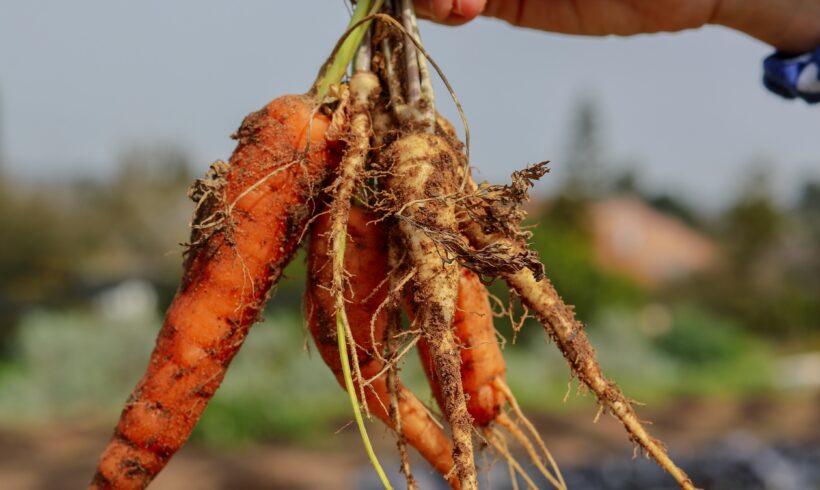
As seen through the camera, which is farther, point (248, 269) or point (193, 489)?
point (193, 489)

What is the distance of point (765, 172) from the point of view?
86.7 ft

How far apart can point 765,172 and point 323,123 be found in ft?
90.6

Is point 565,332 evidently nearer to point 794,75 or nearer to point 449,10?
point 449,10

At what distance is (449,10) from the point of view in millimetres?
1878

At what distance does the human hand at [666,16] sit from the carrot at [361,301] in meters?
0.91

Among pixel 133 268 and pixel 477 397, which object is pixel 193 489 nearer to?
pixel 477 397

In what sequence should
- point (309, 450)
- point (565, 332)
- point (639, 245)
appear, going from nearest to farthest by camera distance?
point (565, 332)
point (309, 450)
point (639, 245)

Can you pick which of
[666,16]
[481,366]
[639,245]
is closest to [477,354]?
[481,366]

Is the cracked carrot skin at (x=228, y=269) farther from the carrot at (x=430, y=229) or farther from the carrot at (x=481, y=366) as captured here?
the carrot at (x=481, y=366)

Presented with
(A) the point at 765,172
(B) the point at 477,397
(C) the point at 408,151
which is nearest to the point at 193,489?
(B) the point at 477,397

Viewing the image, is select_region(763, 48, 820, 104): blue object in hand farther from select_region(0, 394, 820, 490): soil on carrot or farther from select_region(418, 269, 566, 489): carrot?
select_region(0, 394, 820, 490): soil on carrot

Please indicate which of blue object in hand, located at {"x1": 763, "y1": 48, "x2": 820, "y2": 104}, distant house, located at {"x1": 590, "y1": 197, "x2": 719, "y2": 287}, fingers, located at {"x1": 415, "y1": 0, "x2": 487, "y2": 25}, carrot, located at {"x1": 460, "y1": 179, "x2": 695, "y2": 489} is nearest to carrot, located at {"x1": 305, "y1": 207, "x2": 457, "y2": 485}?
carrot, located at {"x1": 460, "y1": 179, "x2": 695, "y2": 489}

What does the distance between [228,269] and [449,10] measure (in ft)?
2.64

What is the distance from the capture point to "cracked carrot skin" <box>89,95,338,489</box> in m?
1.75
